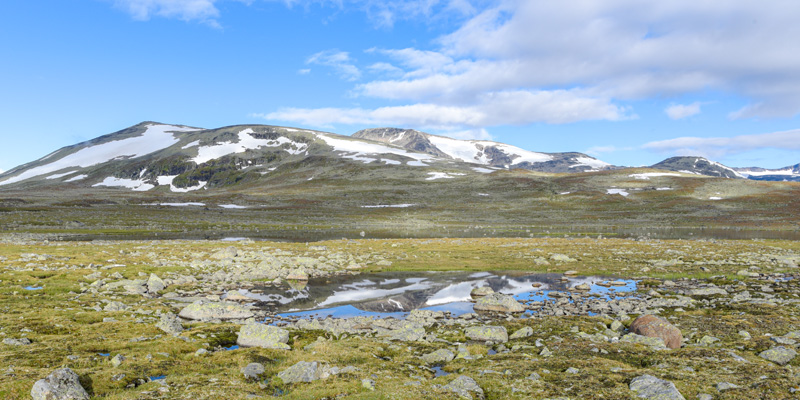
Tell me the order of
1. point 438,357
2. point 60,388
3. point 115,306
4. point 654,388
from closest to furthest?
point 60,388, point 654,388, point 438,357, point 115,306

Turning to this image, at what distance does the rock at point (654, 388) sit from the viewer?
11596mm

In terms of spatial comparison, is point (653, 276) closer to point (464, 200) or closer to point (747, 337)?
point (747, 337)

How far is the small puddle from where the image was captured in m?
26.8

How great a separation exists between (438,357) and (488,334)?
13.4 feet

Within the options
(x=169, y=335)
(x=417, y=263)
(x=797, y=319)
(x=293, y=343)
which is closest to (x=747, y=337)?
(x=797, y=319)

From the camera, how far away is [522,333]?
19750 mm

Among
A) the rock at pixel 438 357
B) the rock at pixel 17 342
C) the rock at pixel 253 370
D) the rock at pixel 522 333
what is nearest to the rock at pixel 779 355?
the rock at pixel 522 333

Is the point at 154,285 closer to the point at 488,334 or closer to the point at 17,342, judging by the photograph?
the point at 17,342

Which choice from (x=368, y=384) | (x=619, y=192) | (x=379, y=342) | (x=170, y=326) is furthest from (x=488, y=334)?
(x=619, y=192)

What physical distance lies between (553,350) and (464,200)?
5654 inches

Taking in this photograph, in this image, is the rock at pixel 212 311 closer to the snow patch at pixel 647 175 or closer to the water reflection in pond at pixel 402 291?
the water reflection in pond at pixel 402 291

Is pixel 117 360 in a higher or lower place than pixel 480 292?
higher

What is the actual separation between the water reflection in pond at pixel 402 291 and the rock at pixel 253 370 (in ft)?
33.2

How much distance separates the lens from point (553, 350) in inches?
674
